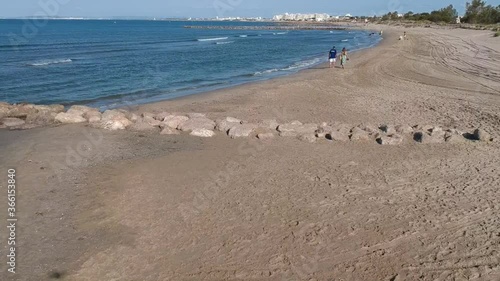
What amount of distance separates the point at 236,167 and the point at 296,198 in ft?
8.07

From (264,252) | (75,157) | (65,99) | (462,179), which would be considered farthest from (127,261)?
(65,99)

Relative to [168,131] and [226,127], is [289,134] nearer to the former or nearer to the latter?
[226,127]

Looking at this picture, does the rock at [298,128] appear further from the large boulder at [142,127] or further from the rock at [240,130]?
the large boulder at [142,127]

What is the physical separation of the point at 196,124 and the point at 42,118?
6.25 m

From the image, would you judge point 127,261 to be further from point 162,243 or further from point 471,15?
point 471,15

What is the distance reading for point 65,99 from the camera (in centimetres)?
2130

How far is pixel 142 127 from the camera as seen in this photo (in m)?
14.6

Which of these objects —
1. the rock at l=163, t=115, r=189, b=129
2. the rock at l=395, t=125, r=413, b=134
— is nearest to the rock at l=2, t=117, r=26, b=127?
the rock at l=163, t=115, r=189, b=129

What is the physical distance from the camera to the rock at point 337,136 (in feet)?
42.1

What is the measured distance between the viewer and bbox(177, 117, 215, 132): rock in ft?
46.6

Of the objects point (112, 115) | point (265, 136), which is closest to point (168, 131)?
point (112, 115)

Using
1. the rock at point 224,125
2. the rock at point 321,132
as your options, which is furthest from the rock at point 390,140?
the rock at point 224,125

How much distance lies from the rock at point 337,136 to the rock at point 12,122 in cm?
1121

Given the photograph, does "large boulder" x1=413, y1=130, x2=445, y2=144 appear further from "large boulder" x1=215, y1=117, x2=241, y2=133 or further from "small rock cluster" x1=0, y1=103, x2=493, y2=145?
"large boulder" x1=215, y1=117, x2=241, y2=133
